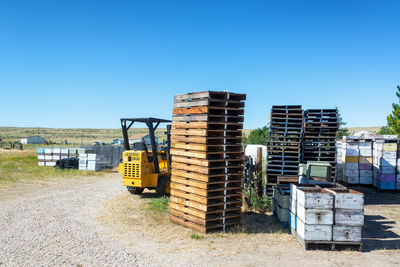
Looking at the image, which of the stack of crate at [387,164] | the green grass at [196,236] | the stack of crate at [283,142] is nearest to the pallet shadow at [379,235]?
the stack of crate at [283,142]

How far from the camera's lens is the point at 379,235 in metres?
8.14

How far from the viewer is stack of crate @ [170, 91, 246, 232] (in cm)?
798

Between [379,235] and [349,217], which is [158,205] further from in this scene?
[379,235]

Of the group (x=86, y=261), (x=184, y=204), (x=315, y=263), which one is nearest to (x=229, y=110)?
(x=184, y=204)

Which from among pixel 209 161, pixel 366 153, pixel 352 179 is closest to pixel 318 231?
pixel 209 161

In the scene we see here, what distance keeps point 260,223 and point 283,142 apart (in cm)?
424

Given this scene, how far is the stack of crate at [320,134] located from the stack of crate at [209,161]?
5506 mm

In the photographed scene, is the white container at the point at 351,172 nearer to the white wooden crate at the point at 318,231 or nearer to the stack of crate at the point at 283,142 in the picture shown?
the stack of crate at the point at 283,142

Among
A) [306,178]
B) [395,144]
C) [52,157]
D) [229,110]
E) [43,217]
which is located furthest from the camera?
[52,157]

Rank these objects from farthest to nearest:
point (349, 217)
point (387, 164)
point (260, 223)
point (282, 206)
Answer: point (387, 164) < point (260, 223) < point (282, 206) < point (349, 217)

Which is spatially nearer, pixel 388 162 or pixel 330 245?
pixel 330 245

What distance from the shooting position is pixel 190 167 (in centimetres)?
845

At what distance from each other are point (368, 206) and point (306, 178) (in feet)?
9.62

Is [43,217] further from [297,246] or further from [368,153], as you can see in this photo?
[368,153]
